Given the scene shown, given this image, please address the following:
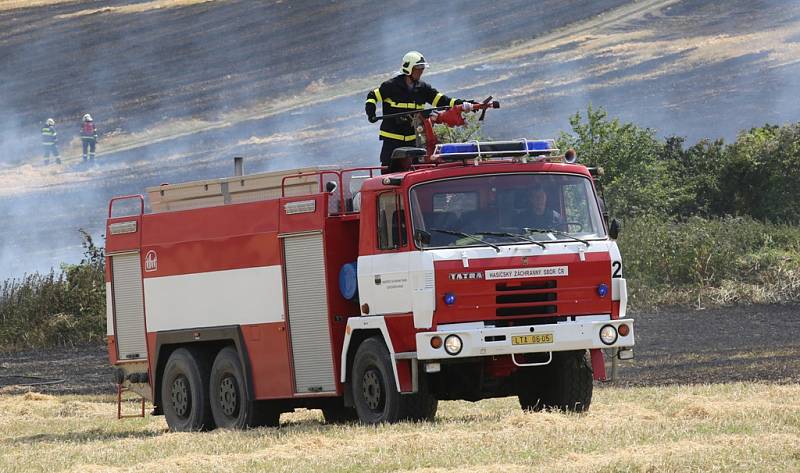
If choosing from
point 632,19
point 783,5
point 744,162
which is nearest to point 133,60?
point 632,19

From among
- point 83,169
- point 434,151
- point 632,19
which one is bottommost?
point 434,151

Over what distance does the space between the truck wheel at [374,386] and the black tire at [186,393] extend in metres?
2.47

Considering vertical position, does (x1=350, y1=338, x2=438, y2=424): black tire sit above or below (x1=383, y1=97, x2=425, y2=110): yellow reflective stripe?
below

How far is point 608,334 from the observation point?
1380 centimetres

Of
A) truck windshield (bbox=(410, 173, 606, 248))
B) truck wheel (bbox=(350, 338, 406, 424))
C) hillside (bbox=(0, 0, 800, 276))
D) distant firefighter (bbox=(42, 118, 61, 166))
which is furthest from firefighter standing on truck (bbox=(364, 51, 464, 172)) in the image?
distant firefighter (bbox=(42, 118, 61, 166))

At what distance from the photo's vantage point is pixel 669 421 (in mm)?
12781

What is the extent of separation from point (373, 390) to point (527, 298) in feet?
5.52

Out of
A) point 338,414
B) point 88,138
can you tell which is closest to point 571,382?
point 338,414

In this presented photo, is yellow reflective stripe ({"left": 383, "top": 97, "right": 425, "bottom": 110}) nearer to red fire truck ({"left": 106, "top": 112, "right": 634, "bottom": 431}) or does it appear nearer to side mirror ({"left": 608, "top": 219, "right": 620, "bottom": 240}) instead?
red fire truck ({"left": 106, "top": 112, "right": 634, "bottom": 431})

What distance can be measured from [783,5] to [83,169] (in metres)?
28.7

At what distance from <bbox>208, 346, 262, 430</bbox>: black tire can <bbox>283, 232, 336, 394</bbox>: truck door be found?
824 millimetres

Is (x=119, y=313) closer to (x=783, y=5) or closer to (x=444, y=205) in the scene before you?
(x=444, y=205)

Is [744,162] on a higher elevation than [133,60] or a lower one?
lower

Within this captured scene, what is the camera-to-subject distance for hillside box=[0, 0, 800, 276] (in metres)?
50.6
